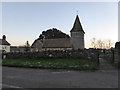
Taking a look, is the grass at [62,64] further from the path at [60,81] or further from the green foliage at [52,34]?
the green foliage at [52,34]

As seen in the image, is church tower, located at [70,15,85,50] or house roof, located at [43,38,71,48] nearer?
church tower, located at [70,15,85,50]

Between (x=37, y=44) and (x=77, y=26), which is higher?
(x=77, y=26)

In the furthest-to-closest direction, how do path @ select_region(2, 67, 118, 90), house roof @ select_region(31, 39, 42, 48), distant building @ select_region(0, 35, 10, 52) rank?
1. distant building @ select_region(0, 35, 10, 52)
2. house roof @ select_region(31, 39, 42, 48)
3. path @ select_region(2, 67, 118, 90)

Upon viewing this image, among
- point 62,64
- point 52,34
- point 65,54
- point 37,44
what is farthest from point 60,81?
point 52,34

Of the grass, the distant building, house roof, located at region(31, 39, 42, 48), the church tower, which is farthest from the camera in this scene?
the distant building

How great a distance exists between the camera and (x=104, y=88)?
300 inches

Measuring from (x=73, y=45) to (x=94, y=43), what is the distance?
19634 mm

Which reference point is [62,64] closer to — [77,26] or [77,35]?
[77,35]

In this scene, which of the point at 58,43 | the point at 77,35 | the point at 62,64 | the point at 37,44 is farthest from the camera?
the point at 37,44

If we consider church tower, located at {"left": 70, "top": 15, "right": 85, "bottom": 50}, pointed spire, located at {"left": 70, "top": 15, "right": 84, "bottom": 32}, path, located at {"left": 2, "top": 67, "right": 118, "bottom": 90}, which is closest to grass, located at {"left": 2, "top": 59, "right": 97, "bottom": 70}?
path, located at {"left": 2, "top": 67, "right": 118, "bottom": 90}

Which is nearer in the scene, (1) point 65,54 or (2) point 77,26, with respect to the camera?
(1) point 65,54

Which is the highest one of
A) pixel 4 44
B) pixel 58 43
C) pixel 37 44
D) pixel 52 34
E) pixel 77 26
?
pixel 77 26

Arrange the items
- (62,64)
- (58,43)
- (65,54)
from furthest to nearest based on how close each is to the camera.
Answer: (58,43) < (65,54) < (62,64)

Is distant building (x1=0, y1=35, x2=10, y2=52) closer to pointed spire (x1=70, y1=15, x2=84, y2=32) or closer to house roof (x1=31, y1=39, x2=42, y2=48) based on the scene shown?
house roof (x1=31, y1=39, x2=42, y2=48)
